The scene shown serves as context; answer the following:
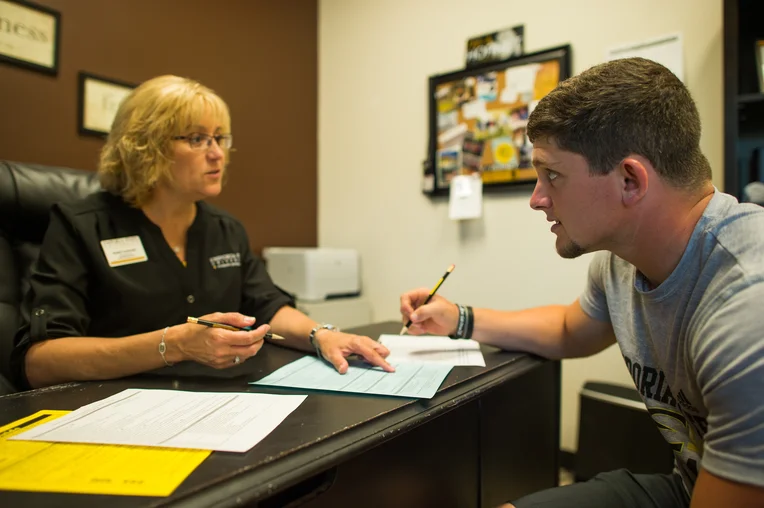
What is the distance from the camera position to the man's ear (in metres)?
0.75

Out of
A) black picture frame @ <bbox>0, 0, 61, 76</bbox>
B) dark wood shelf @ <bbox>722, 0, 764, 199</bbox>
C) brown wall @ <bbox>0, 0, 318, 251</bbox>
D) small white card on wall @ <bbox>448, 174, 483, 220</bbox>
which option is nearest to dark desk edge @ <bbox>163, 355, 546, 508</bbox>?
dark wood shelf @ <bbox>722, 0, 764, 199</bbox>

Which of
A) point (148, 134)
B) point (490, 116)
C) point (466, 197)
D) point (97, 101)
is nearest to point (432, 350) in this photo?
point (148, 134)

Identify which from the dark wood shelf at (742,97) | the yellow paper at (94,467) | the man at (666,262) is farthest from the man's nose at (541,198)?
the dark wood shelf at (742,97)

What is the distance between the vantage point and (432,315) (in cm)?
118

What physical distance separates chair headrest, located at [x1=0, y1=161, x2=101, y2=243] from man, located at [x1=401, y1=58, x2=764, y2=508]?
1.30 m

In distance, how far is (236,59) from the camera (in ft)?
8.46

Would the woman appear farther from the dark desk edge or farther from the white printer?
the white printer

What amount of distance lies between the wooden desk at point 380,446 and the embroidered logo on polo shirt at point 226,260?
0.97ft

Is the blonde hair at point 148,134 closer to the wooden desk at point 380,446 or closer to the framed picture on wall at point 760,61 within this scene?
the wooden desk at point 380,446

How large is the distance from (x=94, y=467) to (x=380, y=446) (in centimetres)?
38

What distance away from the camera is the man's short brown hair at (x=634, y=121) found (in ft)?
2.46

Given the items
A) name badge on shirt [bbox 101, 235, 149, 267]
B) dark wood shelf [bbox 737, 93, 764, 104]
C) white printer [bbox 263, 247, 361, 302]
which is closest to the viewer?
name badge on shirt [bbox 101, 235, 149, 267]

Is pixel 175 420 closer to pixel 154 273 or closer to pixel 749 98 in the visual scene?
pixel 154 273

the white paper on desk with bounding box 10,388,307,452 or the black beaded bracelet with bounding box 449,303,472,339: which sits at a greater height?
the black beaded bracelet with bounding box 449,303,472,339
